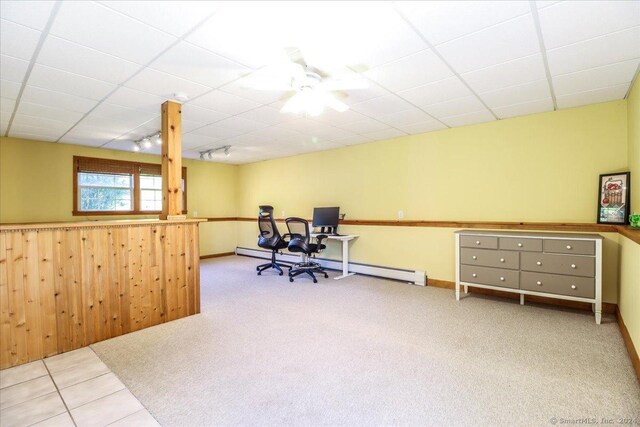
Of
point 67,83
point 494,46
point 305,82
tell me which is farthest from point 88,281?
point 494,46

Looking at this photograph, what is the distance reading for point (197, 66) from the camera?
2.44 meters

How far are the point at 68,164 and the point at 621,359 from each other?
739cm

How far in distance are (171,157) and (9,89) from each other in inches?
57.5

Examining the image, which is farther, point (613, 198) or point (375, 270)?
point (375, 270)

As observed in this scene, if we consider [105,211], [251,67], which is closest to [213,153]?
[105,211]

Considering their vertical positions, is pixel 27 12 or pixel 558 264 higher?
pixel 27 12

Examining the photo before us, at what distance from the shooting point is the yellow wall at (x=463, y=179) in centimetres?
339

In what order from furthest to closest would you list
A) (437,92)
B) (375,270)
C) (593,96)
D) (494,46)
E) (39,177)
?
(375,270), (39,177), (593,96), (437,92), (494,46)

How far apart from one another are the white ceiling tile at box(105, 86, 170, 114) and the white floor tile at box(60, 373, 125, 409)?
2460 mm

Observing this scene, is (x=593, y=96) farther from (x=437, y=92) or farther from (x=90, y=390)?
(x=90, y=390)

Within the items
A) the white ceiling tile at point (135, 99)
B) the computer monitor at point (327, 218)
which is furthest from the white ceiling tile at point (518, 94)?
the white ceiling tile at point (135, 99)

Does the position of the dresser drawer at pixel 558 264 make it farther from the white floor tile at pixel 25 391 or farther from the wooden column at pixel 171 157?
the white floor tile at pixel 25 391

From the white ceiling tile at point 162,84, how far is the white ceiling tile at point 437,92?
1.98 m

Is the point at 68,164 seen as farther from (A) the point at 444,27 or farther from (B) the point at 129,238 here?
(A) the point at 444,27
